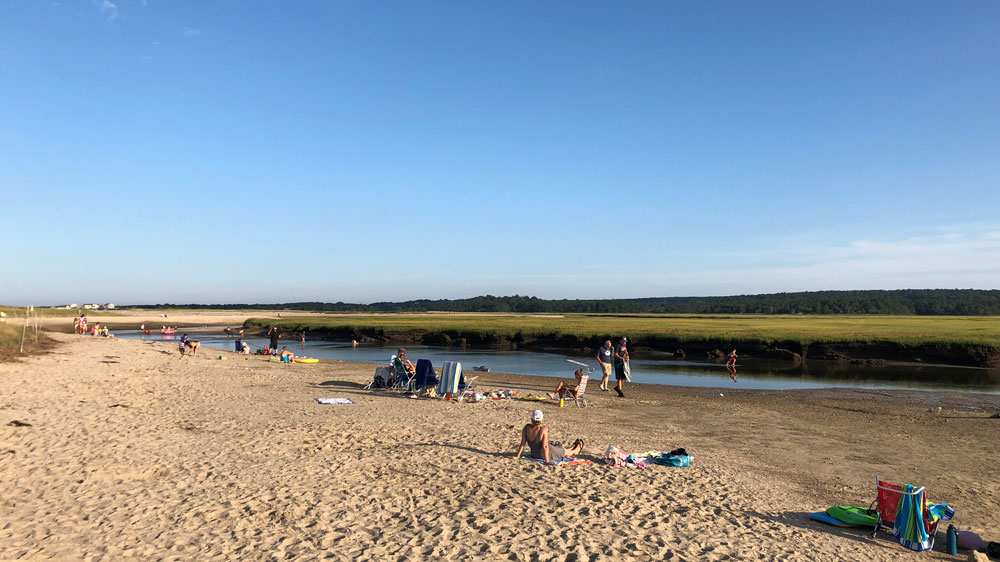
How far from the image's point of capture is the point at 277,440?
12867 mm

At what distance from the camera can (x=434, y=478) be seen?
1025 centimetres

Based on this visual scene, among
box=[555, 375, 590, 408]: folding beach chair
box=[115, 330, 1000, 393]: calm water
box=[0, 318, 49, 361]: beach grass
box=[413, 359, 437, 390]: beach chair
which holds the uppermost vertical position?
box=[0, 318, 49, 361]: beach grass

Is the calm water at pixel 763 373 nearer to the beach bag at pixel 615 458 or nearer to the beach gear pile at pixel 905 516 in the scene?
the beach bag at pixel 615 458

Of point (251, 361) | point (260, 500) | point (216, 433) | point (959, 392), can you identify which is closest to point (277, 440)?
point (216, 433)

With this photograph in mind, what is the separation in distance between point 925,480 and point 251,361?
30.5 m

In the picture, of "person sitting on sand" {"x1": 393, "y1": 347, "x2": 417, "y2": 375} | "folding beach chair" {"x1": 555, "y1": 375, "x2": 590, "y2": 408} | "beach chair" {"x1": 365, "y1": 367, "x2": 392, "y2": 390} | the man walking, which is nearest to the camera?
"folding beach chair" {"x1": 555, "y1": 375, "x2": 590, "y2": 408}

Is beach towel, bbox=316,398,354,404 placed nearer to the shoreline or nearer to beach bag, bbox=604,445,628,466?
beach bag, bbox=604,445,628,466

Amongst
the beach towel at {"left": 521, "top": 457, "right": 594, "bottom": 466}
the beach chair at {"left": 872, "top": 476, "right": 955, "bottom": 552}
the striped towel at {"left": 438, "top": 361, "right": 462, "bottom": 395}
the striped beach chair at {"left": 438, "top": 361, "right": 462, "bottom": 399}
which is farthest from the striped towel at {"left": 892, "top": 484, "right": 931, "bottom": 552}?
the striped beach chair at {"left": 438, "top": 361, "right": 462, "bottom": 399}

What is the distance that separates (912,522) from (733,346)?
40987 mm

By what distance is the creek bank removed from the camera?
127ft

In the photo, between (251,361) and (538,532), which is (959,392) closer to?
(538,532)

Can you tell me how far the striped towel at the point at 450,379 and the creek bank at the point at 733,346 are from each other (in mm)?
29842

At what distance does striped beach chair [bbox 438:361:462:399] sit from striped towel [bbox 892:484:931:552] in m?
Result: 13.4

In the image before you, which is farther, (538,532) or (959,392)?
(959,392)
